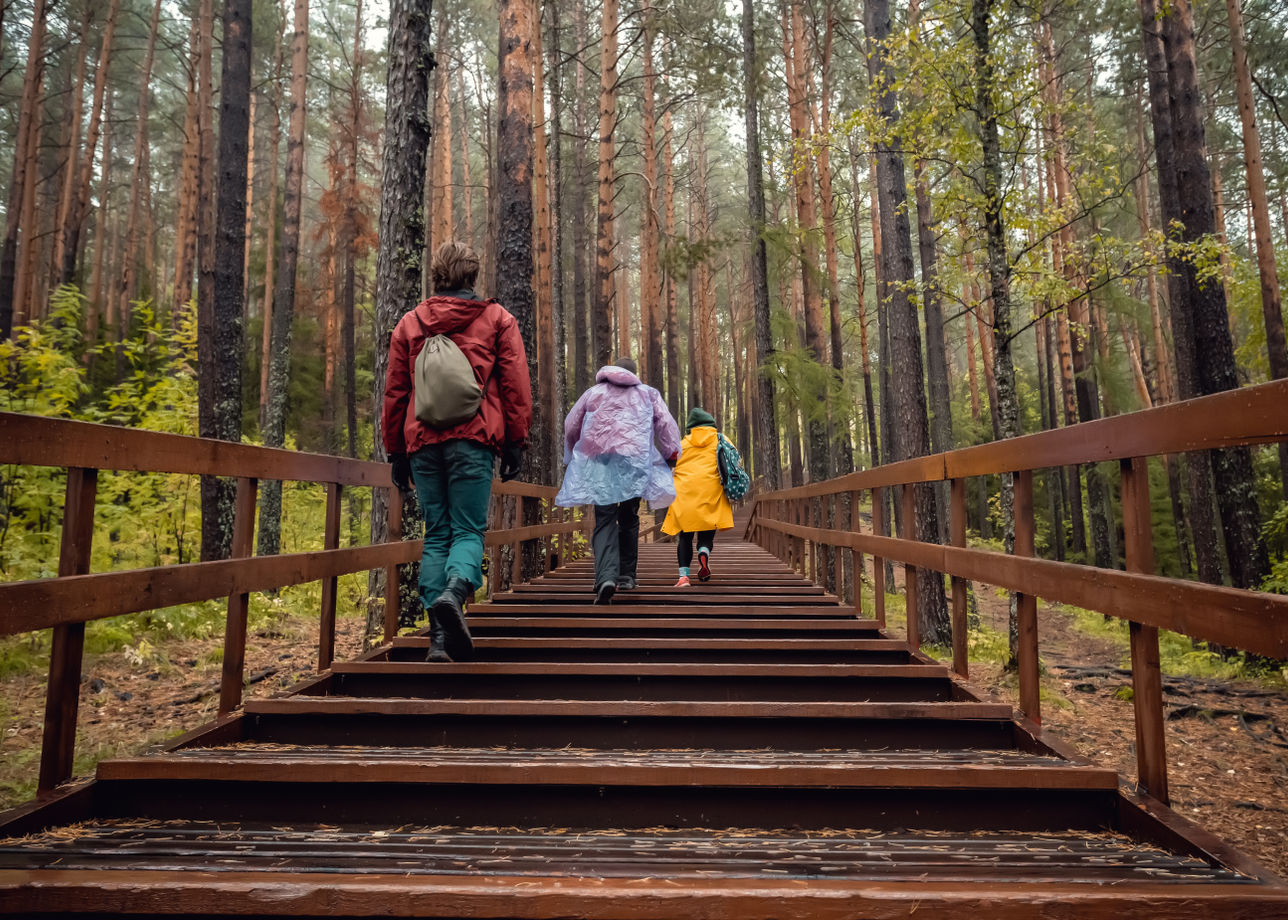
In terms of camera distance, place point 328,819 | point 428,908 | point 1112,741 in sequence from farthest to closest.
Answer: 1. point 1112,741
2. point 328,819
3. point 428,908

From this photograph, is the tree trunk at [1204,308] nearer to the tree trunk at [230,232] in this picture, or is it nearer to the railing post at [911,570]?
the railing post at [911,570]

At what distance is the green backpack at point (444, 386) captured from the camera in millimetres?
4074

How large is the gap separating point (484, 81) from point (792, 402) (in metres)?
Answer: 19.6

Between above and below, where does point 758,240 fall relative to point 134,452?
above

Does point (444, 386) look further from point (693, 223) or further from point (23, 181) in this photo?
point (693, 223)

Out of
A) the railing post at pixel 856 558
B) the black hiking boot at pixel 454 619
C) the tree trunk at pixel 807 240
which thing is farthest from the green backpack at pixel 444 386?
the tree trunk at pixel 807 240

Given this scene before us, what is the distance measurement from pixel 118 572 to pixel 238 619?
2.90 feet

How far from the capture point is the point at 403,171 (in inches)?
277

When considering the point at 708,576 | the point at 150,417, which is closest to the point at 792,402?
the point at 708,576

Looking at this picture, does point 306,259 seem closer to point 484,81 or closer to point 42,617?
point 484,81

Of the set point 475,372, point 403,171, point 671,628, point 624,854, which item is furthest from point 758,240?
point 624,854

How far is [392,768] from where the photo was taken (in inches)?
90.0

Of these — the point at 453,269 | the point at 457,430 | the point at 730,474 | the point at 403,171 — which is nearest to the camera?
the point at 457,430

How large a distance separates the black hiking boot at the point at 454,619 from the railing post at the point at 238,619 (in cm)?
94
